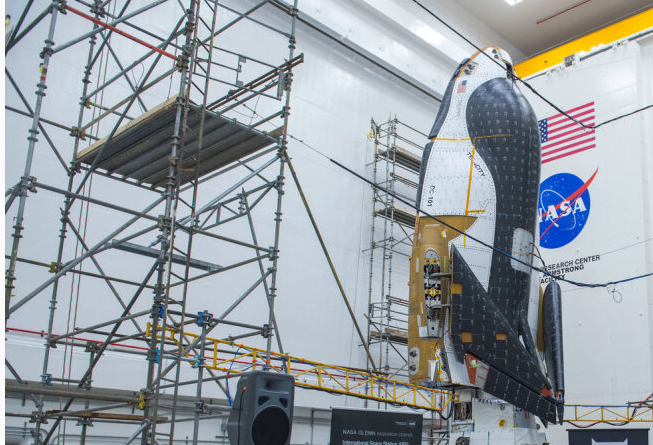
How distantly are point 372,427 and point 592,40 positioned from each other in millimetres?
9897

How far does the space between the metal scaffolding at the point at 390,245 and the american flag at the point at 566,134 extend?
277 centimetres

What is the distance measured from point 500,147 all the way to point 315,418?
5.61m

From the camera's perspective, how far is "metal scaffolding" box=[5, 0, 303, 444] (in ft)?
21.5

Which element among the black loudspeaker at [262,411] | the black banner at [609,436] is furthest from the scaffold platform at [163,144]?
the black banner at [609,436]

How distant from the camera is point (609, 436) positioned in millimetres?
11578

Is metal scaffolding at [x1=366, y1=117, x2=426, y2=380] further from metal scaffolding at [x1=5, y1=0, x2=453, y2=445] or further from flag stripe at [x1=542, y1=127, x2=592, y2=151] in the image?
flag stripe at [x1=542, y1=127, x2=592, y2=151]

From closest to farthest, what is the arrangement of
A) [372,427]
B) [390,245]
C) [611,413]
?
[372,427] → [611,413] → [390,245]

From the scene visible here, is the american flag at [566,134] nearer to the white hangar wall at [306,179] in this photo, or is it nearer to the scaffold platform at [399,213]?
the white hangar wall at [306,179]

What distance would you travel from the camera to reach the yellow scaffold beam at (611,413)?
11422mm

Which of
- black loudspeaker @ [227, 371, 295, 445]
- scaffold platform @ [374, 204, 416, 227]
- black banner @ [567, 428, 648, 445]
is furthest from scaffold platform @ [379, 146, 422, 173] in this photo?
black loudspeaker @ [227, 371, 295, 445]

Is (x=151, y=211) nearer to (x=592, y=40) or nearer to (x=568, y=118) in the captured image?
(x=568, y=118)

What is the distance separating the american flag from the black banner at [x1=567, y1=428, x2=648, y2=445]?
5.48 m

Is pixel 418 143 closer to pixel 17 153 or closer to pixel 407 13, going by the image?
pixel 407 13

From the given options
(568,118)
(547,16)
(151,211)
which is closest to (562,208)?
(568,118)
